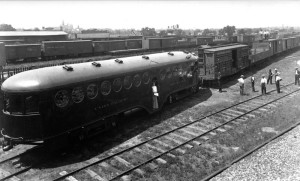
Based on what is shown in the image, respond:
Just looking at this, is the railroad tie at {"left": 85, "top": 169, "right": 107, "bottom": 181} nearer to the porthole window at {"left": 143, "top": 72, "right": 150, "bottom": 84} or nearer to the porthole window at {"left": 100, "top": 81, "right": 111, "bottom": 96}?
the porthole window at {"left": 100, "top": 81, "right": 111, "bottom": 96}

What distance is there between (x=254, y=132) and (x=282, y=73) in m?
17.4

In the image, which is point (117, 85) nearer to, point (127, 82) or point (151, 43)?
point (127, 82)

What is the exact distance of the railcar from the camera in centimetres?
957

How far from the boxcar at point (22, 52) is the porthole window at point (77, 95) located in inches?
999

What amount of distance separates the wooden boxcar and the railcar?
25.2 feet

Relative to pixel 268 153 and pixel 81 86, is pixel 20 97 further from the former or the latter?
pixel 268 153

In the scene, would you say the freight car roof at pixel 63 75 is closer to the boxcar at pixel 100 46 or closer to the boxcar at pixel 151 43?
the boxcar at pixel 100 46

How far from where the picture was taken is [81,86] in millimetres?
10750

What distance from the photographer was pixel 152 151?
437 inches

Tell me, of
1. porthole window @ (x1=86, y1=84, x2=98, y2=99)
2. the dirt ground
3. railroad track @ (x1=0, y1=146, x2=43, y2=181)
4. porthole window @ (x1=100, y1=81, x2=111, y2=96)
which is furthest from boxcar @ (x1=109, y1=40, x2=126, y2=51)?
railroad track @ (x1=0, y1=146, x2=43, y2=181)

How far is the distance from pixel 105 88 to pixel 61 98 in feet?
7.50

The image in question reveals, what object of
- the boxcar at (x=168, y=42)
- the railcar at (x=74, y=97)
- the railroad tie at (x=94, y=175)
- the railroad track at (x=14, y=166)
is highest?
the boxcar at (x=168, y=42)

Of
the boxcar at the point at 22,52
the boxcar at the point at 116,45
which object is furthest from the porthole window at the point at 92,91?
the boxcar at the point at 116,45

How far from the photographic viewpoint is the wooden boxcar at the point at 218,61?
21594mm
